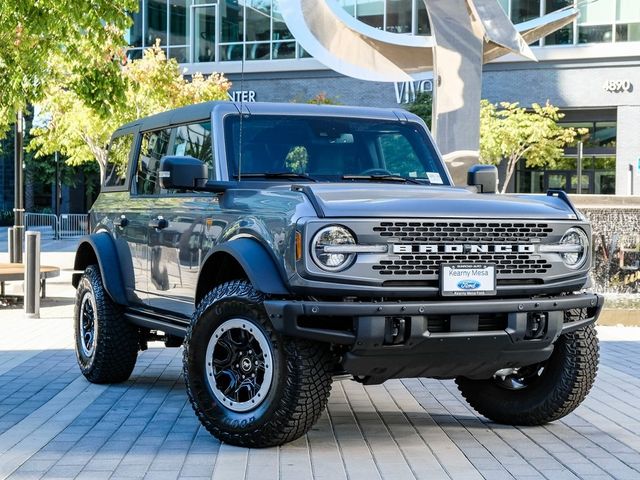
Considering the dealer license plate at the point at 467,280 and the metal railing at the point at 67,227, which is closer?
the dealer license plate at the point at 467,280

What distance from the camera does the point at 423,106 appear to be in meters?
46.5

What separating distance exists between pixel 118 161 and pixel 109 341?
1.61m

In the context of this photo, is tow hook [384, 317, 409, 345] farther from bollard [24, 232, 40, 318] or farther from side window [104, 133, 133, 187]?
bollard [24, 232, 40, 318]

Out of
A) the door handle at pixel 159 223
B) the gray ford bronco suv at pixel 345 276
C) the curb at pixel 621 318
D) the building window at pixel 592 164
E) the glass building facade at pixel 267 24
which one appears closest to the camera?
the gray ford bronco suv at pixel 345 276

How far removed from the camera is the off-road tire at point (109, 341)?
28.5 ft

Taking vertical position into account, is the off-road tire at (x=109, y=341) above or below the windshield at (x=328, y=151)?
below

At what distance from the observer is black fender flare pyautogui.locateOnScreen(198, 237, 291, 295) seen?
19.7ft

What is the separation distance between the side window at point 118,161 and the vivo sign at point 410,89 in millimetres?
40140

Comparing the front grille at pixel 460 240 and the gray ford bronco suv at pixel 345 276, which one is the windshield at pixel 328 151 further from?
the front grille at pixel 460 240

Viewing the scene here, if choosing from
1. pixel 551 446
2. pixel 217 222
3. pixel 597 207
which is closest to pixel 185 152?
pixel 217 222

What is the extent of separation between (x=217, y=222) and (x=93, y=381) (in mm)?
2648

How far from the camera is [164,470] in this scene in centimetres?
585

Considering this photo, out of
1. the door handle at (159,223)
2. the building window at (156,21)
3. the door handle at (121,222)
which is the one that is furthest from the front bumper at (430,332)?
the building window at (156,21)

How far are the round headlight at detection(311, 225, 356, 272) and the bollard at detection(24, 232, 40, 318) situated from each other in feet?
28.0
